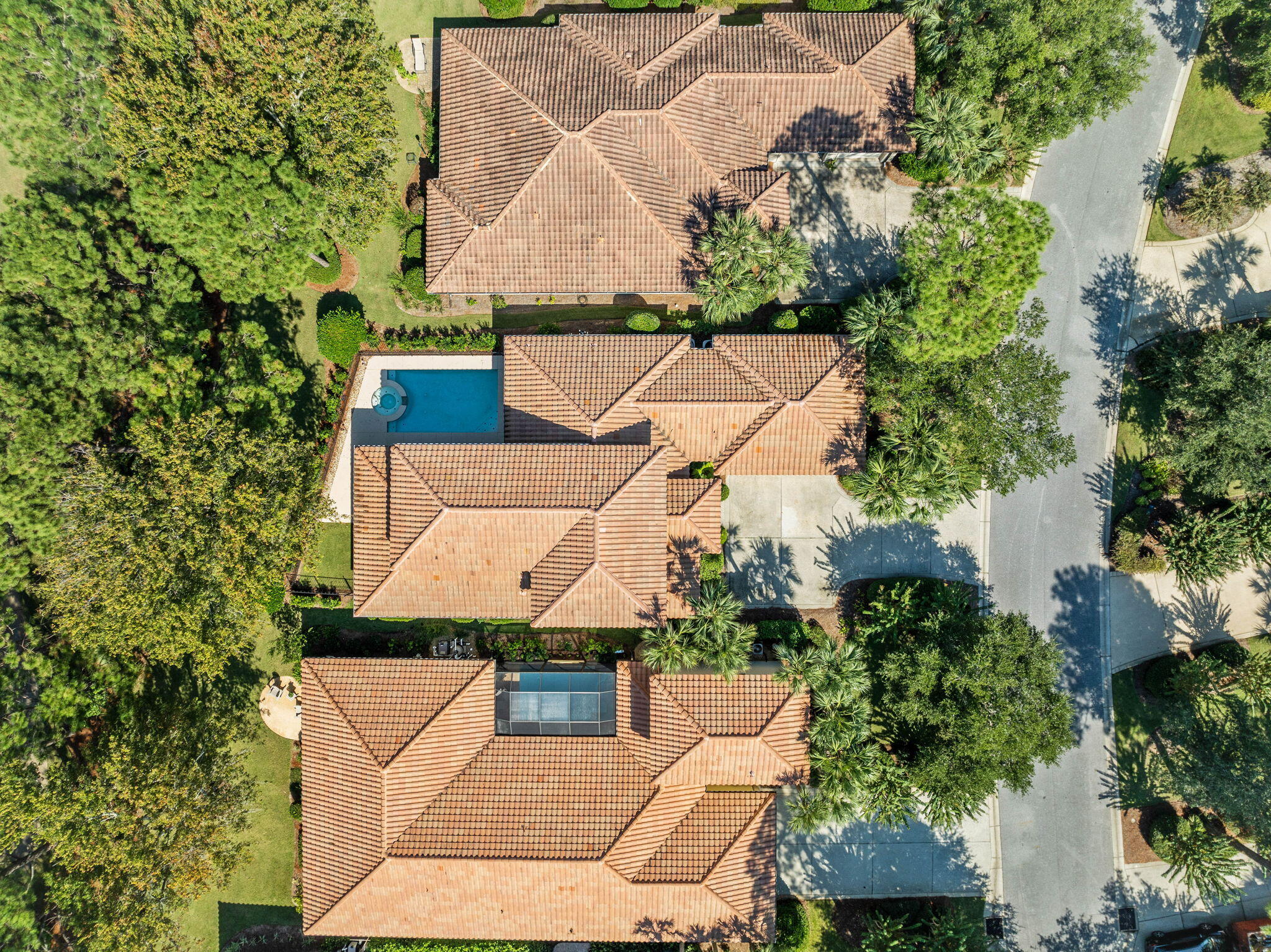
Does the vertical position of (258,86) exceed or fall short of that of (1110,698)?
it exceeds it

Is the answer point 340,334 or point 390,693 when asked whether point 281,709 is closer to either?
point 390,693

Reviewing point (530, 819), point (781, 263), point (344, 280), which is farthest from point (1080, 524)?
point (344, 280)

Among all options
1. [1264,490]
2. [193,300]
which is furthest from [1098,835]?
[193,300]

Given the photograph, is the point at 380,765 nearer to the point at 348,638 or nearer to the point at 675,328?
the point at 348,638

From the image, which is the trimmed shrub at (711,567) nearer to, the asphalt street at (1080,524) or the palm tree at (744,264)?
the palm tree at (744,264)

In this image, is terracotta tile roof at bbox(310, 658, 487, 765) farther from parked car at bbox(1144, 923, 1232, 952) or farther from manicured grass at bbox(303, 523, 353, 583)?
parked car at bbox(1144, 923, 1232, 952)
